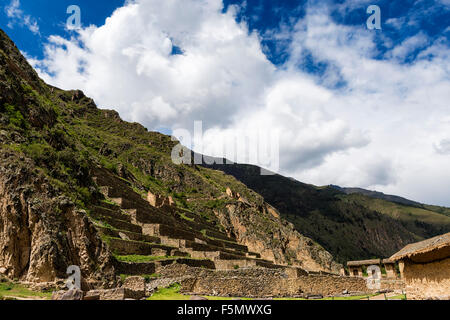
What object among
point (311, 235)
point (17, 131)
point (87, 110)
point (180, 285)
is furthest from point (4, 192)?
point (311, 235)

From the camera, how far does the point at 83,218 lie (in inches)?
799

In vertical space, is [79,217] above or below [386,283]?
above

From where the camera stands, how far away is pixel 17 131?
73.9 ft

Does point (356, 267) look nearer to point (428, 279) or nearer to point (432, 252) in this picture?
point (428, 279)

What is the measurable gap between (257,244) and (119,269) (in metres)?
37.5

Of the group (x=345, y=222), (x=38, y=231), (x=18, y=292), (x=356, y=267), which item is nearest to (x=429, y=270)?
(x=18, y=292)

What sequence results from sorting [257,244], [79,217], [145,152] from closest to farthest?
[79,217]
[257,244]
[145,152]

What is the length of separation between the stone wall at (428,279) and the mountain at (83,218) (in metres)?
15.0

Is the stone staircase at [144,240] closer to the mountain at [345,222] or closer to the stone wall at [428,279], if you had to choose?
the stone wall at [428,279]

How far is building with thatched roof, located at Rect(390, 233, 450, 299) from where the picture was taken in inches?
398

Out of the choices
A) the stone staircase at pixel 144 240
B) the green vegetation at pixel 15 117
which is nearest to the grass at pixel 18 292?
the stone staircase at pixel 144 240

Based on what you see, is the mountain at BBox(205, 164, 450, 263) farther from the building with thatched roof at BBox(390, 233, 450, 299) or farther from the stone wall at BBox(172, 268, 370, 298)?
the building with thatched roof at BBox(390, 233, 450, 299)

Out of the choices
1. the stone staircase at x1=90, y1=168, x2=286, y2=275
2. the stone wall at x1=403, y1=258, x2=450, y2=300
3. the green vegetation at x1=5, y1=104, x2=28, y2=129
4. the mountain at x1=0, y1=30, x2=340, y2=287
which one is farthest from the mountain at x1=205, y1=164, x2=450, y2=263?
the stone wall at x1=403, y1=258, x2=450, y2=300
